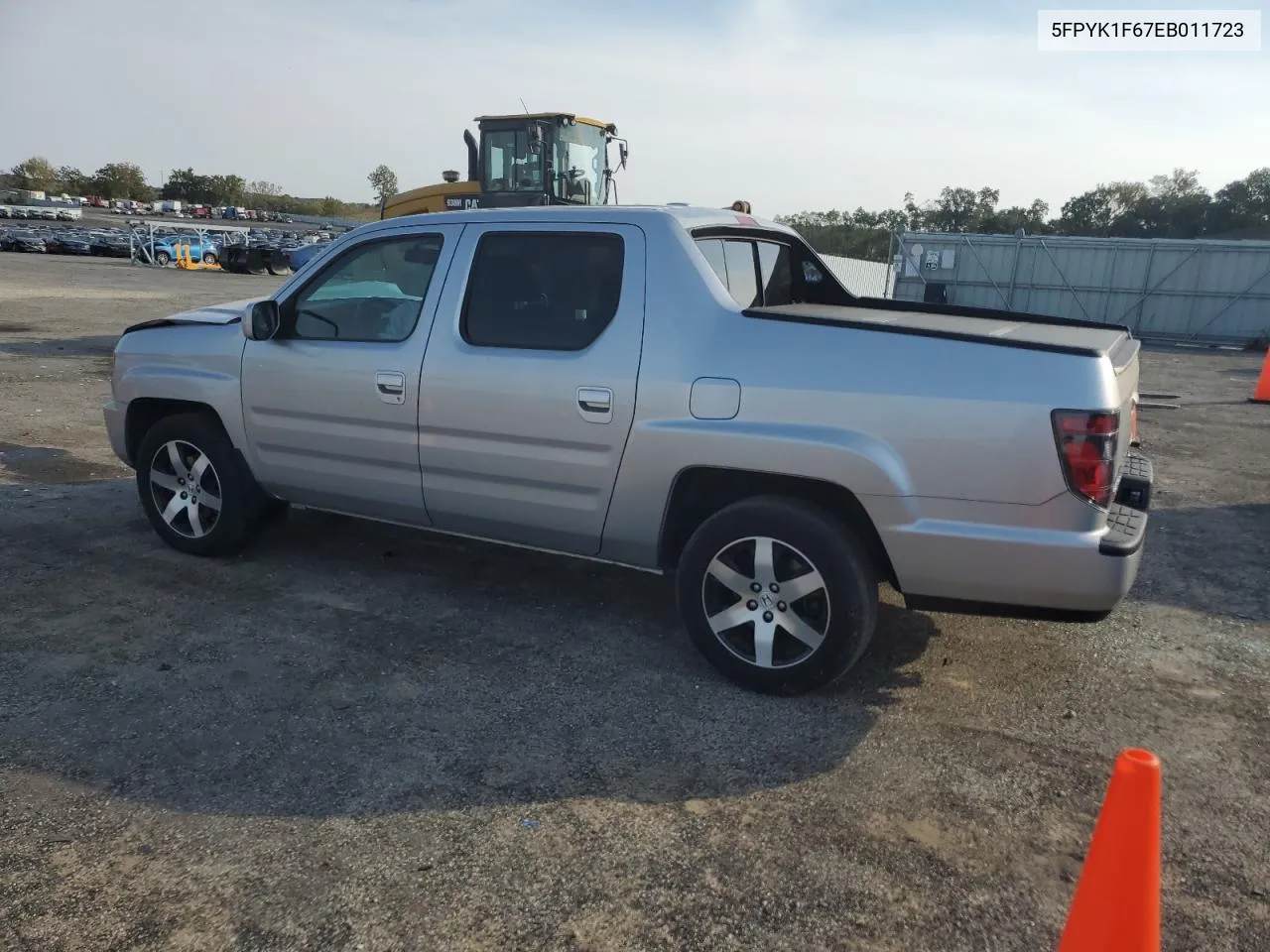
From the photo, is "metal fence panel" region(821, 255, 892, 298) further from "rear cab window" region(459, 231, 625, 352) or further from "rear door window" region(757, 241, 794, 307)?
"rear cab window" region(459, 231, 625, 352)

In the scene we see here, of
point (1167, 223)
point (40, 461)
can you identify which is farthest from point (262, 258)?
point (1167, 223)

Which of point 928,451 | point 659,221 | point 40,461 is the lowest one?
point 40,461

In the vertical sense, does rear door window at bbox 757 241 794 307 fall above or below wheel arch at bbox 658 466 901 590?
above

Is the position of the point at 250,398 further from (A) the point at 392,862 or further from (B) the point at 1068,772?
(B) the point at 1068,772

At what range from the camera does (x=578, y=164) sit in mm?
15055

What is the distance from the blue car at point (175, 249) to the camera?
37688 millimetres

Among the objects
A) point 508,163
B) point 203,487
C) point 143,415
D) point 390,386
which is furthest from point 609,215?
point 508,163

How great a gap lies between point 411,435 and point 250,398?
1.06 metres

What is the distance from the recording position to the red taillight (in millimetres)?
3168

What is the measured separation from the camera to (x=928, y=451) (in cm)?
338

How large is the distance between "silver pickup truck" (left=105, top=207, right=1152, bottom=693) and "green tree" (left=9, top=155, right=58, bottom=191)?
155013mm

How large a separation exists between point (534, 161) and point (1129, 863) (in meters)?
13.9

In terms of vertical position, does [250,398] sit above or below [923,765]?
above

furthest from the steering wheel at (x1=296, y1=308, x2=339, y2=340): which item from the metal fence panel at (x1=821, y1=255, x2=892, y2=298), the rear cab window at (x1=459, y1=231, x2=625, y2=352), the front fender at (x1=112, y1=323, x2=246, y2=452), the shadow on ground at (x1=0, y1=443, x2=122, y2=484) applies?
the metal fence panel at (x1=821, y1=255, x2=892, y2=298)
